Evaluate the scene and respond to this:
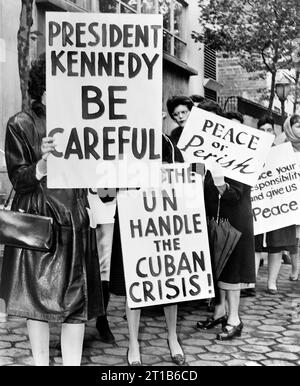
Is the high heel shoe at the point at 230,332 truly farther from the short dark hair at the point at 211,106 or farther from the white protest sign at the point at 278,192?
the short dark hair at the point at 211,106

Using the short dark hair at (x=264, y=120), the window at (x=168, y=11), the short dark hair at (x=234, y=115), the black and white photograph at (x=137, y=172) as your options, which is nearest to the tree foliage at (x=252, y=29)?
the black and white photograph at (x=137, y=172)

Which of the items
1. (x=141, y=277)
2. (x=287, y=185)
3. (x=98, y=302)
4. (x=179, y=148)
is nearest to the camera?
(x=98, y=302)

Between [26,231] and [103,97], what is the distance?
2.38 feet

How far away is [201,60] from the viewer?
12.3 feet

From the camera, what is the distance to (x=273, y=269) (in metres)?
5.33

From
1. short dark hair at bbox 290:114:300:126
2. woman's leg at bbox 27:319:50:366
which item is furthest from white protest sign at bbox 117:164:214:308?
short dark hair at bbox 290:114:300:126

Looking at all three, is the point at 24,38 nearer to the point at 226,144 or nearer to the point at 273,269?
the point at 226,144

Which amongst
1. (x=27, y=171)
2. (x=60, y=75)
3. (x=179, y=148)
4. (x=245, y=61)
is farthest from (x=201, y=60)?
(x=27, y=171)

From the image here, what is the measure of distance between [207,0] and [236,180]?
110cm

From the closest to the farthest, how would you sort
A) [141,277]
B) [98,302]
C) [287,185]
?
[98,302] < [141,277] < [287,185]

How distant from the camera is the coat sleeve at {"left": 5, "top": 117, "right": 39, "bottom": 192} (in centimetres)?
272

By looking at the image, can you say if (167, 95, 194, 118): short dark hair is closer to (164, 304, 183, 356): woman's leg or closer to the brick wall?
the brick wall

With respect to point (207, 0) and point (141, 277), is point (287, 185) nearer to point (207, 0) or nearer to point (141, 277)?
point (207, 0)

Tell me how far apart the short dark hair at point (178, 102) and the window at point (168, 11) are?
0.27 m
